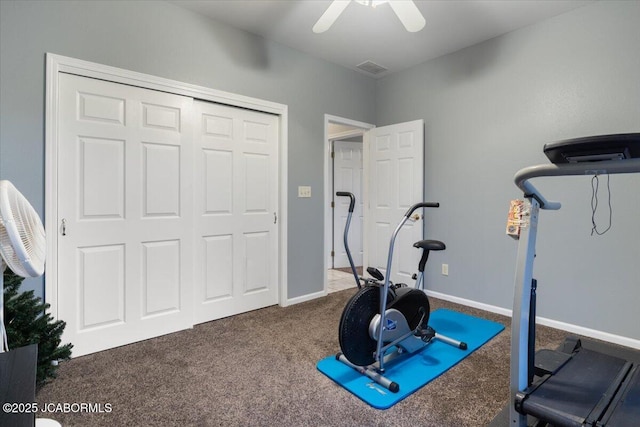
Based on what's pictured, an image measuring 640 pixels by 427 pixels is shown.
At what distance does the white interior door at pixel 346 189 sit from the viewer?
203 inches

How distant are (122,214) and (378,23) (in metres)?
2.71

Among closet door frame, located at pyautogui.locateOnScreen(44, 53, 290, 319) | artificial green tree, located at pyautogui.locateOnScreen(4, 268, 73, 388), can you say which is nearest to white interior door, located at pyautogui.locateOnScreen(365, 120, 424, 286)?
closet door frame, located at pyautogui.locateOnScreen(44, 53, 290, 319)

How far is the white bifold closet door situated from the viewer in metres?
2.29

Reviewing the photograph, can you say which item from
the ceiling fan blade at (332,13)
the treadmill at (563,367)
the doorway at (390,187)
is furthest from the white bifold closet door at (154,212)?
the treadmill at (563,367)

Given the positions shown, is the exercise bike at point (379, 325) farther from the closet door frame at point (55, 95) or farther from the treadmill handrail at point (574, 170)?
the closet door frame at point (55, 95)

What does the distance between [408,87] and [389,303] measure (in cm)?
283

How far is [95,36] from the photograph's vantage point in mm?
2303

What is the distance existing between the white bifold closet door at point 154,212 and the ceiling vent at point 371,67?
1.34 m

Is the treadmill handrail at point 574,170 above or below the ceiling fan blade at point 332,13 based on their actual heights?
below

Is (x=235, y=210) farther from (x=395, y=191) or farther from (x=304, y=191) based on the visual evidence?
(x=395, y=191)

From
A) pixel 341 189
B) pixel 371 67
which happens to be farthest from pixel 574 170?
pixel 341 189

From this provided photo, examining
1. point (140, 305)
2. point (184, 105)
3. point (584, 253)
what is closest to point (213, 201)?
point (184, 105)

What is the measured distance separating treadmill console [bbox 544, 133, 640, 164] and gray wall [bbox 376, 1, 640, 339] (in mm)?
1999

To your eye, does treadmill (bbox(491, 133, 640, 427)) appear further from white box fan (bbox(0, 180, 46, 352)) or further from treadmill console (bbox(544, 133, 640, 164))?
white box fan (bbox(0, 180, 46, 352))
